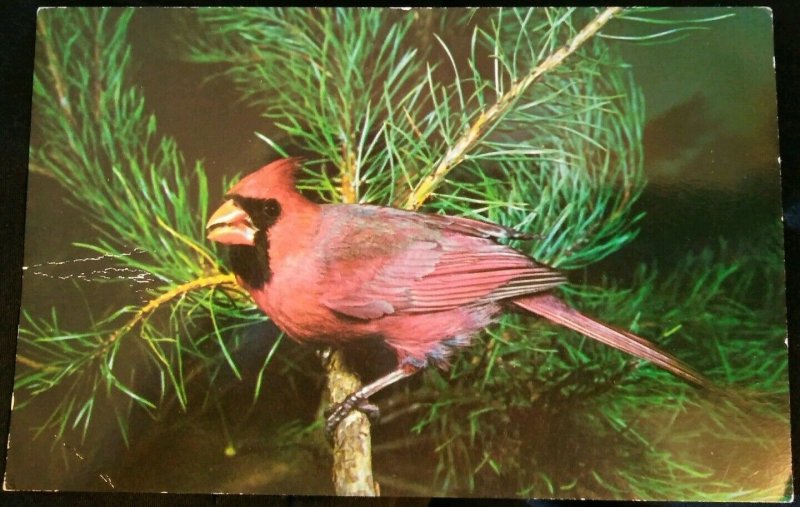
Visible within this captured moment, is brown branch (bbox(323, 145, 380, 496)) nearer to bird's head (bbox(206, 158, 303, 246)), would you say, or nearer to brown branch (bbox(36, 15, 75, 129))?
bird's head (bbox(206, 158, 303, 246))

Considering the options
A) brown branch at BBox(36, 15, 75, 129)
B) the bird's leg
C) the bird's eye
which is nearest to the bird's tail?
the bird's leg

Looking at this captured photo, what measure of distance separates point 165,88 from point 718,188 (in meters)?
0.69

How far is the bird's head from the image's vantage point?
80cm

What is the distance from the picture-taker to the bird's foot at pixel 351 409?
79cm

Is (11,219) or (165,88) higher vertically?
(165,88)

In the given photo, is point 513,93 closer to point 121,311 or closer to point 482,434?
point 482,434

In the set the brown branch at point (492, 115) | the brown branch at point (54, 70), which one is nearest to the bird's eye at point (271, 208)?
the brown branch at point (492, 115)

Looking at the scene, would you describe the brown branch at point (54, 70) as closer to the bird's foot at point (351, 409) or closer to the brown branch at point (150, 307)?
the brown branch at point (150, 307)

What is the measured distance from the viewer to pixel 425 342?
0.79 metres

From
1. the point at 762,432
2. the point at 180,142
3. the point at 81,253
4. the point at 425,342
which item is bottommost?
the point at 762,432

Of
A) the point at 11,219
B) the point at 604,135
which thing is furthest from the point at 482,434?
the point at 11,219

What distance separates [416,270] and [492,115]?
216 mm

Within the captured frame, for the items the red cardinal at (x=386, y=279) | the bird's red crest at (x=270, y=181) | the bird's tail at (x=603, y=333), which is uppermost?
the bird's red crest at (x=270, y=181)

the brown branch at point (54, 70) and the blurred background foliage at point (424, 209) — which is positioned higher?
the brown branch at point (54, 70)
